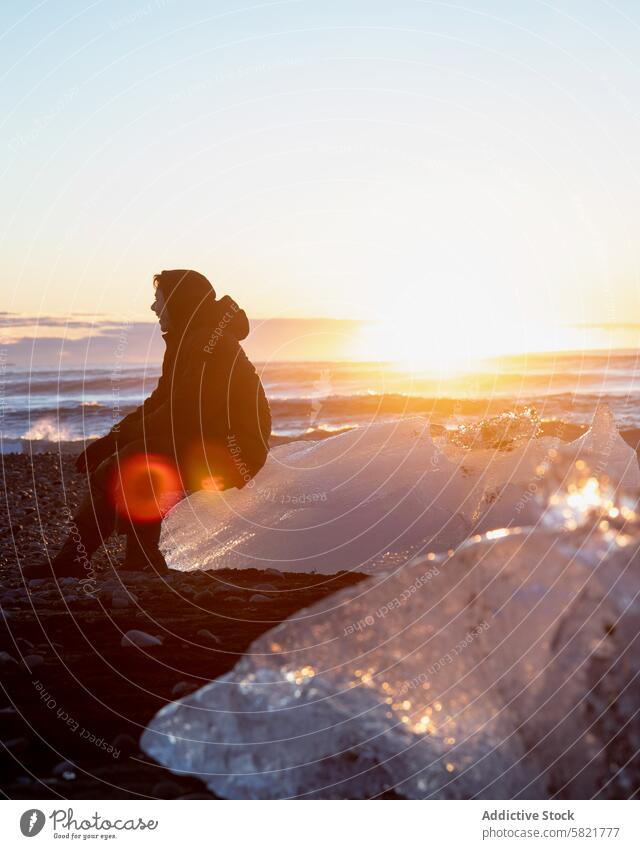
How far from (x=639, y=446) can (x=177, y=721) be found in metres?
11.5

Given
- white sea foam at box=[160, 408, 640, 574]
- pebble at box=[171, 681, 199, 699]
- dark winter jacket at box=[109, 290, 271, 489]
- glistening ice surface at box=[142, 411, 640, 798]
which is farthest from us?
white sea foam at box=[160, 408, 640, 574]

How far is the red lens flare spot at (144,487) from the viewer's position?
7.44 meters

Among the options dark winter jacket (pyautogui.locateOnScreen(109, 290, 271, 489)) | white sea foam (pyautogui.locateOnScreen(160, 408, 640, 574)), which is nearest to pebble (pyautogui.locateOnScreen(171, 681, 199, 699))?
dark winter jacket (pyautogui.locateOnScreen(109, 290, 271, 489))

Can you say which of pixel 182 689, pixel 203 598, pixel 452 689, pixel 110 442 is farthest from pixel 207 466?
pixel 452 689

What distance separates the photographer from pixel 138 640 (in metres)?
5.60

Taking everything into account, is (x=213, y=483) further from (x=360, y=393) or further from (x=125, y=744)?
(x=360, y=393)

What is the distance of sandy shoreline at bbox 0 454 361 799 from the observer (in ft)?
12.7

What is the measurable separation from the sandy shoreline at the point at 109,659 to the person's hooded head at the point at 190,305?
2125 mm

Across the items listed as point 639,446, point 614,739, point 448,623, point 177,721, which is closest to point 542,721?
point 614,739

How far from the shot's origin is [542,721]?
3424 millimetres

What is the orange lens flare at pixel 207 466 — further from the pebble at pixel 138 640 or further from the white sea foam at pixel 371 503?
the pebble at pixel 138 640

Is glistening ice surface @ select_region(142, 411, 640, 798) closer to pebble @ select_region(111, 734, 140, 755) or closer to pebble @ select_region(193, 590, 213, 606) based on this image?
pebble @ select_region(111, 734, 140, 755)

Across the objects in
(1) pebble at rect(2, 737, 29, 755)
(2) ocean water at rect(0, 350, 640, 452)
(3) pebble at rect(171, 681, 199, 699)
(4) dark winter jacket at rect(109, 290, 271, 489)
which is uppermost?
(2) ocean water at rect(0, 350, 640, 452)

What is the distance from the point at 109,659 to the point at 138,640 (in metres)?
0.32
